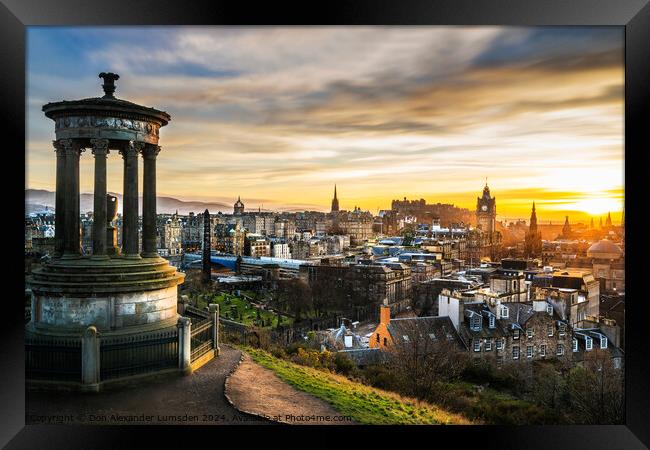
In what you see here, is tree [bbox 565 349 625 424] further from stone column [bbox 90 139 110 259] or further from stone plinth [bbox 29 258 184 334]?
stone column [bbox 90 139 110 259]

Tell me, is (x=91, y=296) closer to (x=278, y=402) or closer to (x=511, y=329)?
(x=278, y=402)

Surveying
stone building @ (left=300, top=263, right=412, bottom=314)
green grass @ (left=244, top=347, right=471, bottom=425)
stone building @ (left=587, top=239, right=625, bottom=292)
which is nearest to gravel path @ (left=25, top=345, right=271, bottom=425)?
green grass @ (left=244, top=347, right=471, bottom=425)

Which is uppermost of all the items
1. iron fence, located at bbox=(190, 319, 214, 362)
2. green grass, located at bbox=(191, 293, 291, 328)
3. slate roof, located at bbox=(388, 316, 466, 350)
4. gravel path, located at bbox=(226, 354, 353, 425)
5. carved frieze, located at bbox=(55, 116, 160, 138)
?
carved frieze, located at bbox=(55, 116, 160, 138)

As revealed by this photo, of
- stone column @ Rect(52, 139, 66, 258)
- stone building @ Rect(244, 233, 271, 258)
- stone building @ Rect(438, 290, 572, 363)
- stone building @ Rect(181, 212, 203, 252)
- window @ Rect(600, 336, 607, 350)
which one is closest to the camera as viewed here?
stone column @ Rect(52, 139, 66, 258)

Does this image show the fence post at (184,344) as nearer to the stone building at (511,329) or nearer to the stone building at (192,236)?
the stone building at (511,329)

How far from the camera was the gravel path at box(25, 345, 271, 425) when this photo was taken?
219 inches

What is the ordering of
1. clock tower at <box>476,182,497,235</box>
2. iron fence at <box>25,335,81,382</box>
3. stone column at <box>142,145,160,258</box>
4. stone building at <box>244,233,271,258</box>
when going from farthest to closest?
stone building at <box>244,233,271,258</box>, clock tower at <box>476,182,497,235</box>, stone column at <box>142,145,160,258</box>, iron fence at <box>25,335,81,382</box>

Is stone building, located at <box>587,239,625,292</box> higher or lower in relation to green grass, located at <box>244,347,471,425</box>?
higher

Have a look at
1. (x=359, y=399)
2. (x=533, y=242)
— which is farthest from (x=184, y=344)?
(x=533, y=242)

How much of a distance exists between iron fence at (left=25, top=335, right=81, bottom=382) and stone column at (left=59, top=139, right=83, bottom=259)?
1352 mm

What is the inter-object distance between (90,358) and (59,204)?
2.53 m

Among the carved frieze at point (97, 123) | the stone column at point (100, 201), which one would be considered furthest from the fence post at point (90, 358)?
the carved frieze at point (97, 123)

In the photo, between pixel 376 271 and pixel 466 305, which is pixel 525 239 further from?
pixel 376 271

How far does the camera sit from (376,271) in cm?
1995
